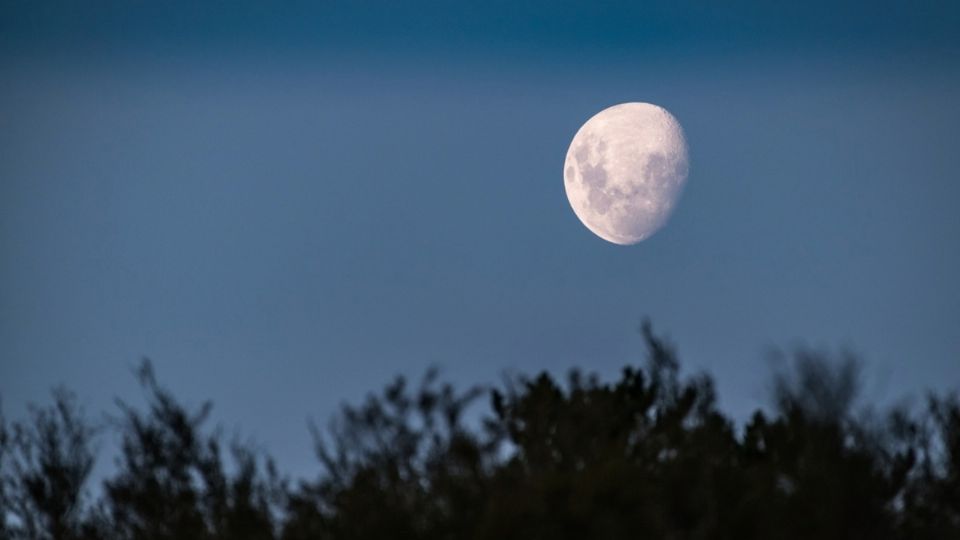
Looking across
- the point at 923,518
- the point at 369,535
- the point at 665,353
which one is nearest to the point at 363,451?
the point at 665,353

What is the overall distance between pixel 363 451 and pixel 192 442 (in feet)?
11.1

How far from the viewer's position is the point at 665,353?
96.1ft

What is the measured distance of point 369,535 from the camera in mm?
20453

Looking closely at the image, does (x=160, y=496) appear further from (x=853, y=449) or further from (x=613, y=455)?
(x=853, y=449)

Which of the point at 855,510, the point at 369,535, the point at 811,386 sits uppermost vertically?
the point at 369,535

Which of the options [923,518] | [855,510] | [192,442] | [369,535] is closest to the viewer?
[855,510]

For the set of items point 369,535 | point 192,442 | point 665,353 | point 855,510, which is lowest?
point 855,510

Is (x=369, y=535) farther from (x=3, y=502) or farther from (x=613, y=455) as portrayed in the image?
(x=3, y=502)

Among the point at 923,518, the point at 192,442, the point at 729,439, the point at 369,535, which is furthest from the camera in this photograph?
the point at 192,442

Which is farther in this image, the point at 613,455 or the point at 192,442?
the point at 192,442

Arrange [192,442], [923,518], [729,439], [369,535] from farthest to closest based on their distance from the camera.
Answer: [192,442] → [729,439] → [923,518] → [369,535]

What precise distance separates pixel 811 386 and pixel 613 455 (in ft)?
14.4

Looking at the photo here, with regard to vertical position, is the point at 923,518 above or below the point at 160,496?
below

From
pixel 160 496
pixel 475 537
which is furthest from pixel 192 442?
pixel 475 537
